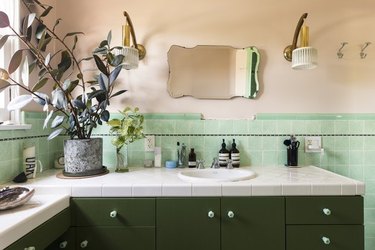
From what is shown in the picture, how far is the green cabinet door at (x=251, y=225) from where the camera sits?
1.24 m

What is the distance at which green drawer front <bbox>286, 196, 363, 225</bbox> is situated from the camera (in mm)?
1234

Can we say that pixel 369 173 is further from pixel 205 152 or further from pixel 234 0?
pixel 234 0

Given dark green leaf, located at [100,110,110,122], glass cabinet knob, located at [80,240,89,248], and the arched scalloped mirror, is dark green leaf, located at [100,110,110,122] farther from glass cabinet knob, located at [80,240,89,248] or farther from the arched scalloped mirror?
glass cabinet knob, located at [80,240,89,248]

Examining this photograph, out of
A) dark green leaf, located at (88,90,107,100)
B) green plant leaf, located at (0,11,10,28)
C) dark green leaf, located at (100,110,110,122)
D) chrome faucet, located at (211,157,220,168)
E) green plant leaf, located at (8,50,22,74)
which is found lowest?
chrome faucet, located at (211,157,220,168)

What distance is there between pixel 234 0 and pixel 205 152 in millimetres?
1216

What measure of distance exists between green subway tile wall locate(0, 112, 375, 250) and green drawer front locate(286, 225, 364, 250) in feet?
2.05

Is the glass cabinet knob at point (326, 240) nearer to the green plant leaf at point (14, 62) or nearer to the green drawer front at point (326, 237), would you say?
the green drawer front at point (326, 237)

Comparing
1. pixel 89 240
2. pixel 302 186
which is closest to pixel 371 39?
pixel 302 186

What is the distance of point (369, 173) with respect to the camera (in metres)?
1.82

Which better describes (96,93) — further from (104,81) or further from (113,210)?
(113,210)

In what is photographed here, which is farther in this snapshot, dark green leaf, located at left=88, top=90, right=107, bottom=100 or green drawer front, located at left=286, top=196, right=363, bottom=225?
dark green leaf, located at left=88, top=90, right=107, bottom=100

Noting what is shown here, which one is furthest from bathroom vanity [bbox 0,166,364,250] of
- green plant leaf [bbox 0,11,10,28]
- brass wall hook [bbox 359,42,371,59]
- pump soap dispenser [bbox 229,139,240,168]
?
brass wall hook [bbox 359,42,371,59]

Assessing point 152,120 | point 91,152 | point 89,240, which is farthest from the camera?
point 152,120

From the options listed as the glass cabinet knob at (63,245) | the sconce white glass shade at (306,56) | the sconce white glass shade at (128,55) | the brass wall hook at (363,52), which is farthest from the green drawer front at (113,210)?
the brass wall hook at (363,52)
